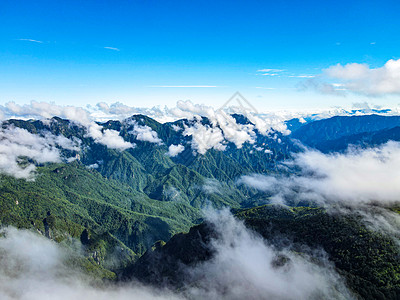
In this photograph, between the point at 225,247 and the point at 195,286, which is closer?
the point at 195,286

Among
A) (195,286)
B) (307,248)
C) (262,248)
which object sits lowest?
(195,286)

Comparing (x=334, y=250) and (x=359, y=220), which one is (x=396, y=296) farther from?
(x=359, y=220)

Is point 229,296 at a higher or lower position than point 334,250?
lower

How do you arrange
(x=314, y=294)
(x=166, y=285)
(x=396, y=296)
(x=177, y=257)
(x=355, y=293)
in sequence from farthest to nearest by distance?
(x=177, y=257) < (x=166, y=285) < (x=314, y=294) < (x=355, y=293) < (x=396, y=296)

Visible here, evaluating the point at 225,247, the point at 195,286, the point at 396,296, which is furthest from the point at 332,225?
the point at 195,286

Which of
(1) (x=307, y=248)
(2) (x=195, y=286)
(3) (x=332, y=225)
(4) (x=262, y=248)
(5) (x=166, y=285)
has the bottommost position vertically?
(5) (x=166, y=285)

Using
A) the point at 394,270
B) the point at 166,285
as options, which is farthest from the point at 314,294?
the point at 166,285

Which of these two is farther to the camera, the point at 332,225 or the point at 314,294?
the point at 332,225

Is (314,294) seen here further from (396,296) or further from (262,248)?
(262,248)

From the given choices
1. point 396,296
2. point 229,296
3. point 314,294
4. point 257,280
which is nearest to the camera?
point 396,296
